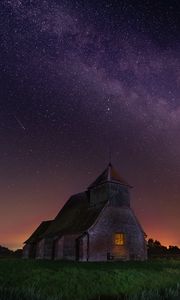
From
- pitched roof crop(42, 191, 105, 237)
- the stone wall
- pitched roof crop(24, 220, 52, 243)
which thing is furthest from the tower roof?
pitched roof crop(24, 220, 52, 243)

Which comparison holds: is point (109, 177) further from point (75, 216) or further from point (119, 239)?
point (119, 239)

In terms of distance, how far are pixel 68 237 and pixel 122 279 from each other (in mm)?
16668

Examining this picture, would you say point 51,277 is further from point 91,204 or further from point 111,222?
point 91,204

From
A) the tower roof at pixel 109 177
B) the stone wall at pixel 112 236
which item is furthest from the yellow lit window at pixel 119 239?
the tower roof at pixel 109 177

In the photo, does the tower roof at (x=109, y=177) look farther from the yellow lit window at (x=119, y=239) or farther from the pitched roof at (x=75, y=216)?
the yellow lit window at (x=119, y=239)

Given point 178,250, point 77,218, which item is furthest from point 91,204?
point 178,250

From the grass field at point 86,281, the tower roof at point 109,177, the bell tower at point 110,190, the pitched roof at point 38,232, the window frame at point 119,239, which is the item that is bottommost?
the grass field at point 86,281

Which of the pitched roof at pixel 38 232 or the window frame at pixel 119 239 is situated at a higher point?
the pitched roof at pixel 38 232

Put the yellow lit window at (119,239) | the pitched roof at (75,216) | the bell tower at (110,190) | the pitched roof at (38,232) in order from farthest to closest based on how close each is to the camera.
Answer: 1. the pitched roof at (38,232)
2. the bell tower at (110,190)
3. the pitched roof at (75,216)
4. the yellow lit window at (119,239)

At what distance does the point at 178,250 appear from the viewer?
73.9 meters

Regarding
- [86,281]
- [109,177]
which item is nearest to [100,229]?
[109,177]

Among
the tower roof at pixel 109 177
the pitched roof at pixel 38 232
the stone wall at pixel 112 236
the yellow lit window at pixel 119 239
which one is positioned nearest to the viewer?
the stone wall at pixel 112 236

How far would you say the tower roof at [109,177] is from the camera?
134ft

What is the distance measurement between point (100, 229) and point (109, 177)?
22.7ft
